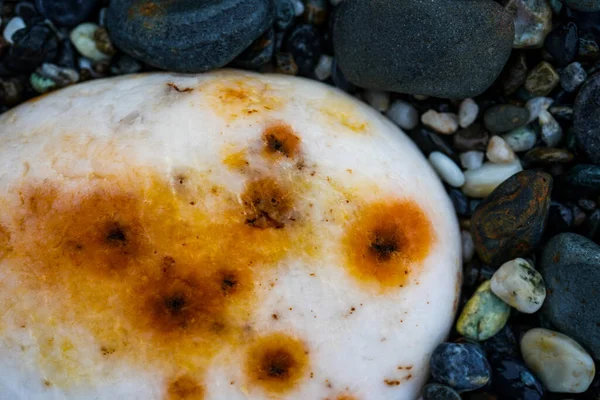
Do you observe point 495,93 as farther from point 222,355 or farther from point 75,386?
point 75,386

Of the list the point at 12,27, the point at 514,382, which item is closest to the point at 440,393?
the point at 514,382

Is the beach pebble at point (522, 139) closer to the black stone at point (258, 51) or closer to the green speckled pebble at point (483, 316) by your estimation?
the green speckled pebble at point (483, 316)

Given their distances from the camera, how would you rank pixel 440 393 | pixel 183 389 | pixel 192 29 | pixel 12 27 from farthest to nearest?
pixel 12 27, pixel 192 29, pixel 440 393, pixel 183 389

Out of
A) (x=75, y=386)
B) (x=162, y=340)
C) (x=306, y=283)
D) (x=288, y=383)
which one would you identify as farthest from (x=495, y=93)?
(x=75, y=386)

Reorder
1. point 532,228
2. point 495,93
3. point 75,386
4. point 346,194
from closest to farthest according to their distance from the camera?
point 75,386 < point 346,194 < point 532,228 < point 495,93

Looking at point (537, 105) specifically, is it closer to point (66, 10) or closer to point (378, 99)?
point (378, 99)

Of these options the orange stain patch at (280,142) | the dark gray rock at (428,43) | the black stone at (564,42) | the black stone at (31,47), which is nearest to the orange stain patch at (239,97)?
the orange stain patch at (280,142)
